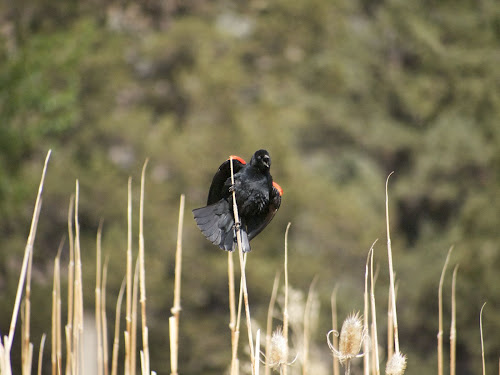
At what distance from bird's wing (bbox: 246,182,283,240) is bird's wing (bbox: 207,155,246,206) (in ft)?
0.33

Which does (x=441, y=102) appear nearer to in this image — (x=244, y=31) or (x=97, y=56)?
(x=244, y=31)

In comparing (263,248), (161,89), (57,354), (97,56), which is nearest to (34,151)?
(97,56)

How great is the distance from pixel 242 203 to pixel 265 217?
4.3 inches

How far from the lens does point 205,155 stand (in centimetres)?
879

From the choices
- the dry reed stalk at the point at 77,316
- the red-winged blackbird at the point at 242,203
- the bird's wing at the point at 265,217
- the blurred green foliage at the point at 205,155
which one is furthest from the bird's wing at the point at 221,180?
the blurred green foliage at the point at 205,155

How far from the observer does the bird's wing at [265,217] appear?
5.66 feet

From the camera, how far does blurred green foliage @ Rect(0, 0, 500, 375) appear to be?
7.87 meters

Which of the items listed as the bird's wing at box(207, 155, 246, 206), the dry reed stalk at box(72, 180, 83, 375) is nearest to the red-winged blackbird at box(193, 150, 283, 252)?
the bird's wing at box(207, 155, 246, 206)

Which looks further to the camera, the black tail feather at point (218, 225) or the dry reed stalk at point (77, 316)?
the dry reed stalk at point (77, 316)

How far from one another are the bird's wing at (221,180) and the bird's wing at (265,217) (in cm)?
10

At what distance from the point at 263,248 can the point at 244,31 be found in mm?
3770

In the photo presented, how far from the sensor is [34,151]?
8742 millimetres

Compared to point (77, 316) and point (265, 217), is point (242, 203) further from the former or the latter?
point (77, 316)

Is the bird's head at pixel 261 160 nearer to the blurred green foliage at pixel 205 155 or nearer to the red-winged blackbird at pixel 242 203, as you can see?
the red-winged blackbird at pixel 242 203
